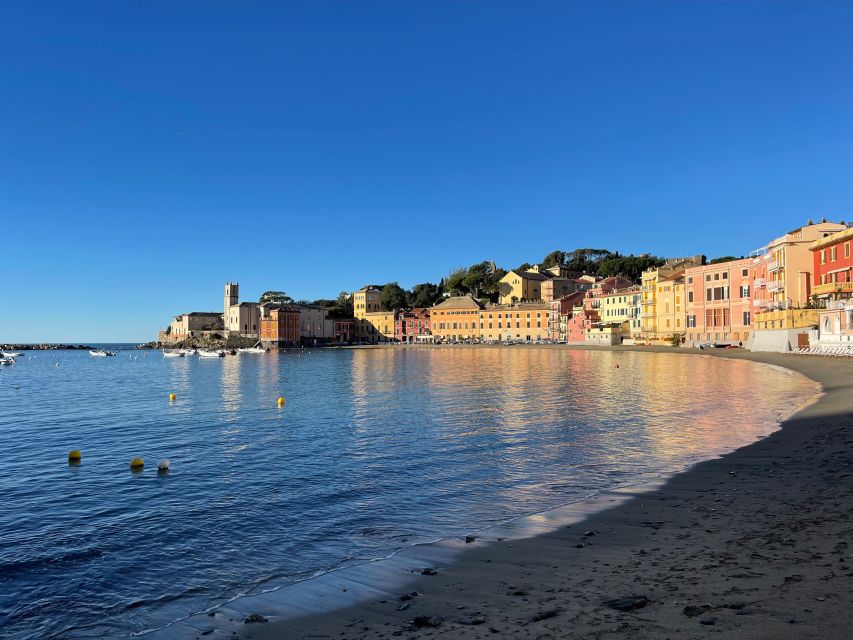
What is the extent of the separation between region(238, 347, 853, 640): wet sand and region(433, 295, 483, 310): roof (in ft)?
504

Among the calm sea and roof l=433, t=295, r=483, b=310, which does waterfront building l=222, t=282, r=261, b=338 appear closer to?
roof l=433, t=295, r=483, b=310

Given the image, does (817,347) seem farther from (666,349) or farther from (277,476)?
(277,476)

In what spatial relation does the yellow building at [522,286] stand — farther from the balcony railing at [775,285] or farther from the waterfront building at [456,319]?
the balcony railing at [775,285]

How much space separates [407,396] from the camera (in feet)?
129

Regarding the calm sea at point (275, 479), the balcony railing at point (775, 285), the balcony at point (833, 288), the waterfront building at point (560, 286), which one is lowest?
the calm sea at point (275, 479)

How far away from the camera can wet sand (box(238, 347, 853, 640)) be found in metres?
6.10

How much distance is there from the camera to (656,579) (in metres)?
7.46

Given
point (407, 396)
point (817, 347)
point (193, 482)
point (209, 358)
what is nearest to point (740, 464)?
point (193, 482)

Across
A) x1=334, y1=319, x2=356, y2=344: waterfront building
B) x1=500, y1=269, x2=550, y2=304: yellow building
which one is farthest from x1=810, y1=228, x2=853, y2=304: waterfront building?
x1=334, y1=319, x2=356, y2=344: waterfront building

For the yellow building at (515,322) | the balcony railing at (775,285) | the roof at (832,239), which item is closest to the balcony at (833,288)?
the roof at (832,239)

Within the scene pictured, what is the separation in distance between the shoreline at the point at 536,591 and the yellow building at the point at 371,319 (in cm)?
17543

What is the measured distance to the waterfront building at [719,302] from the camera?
90.1 meters

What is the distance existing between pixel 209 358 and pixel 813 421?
127 meters

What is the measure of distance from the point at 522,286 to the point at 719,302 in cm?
7673
